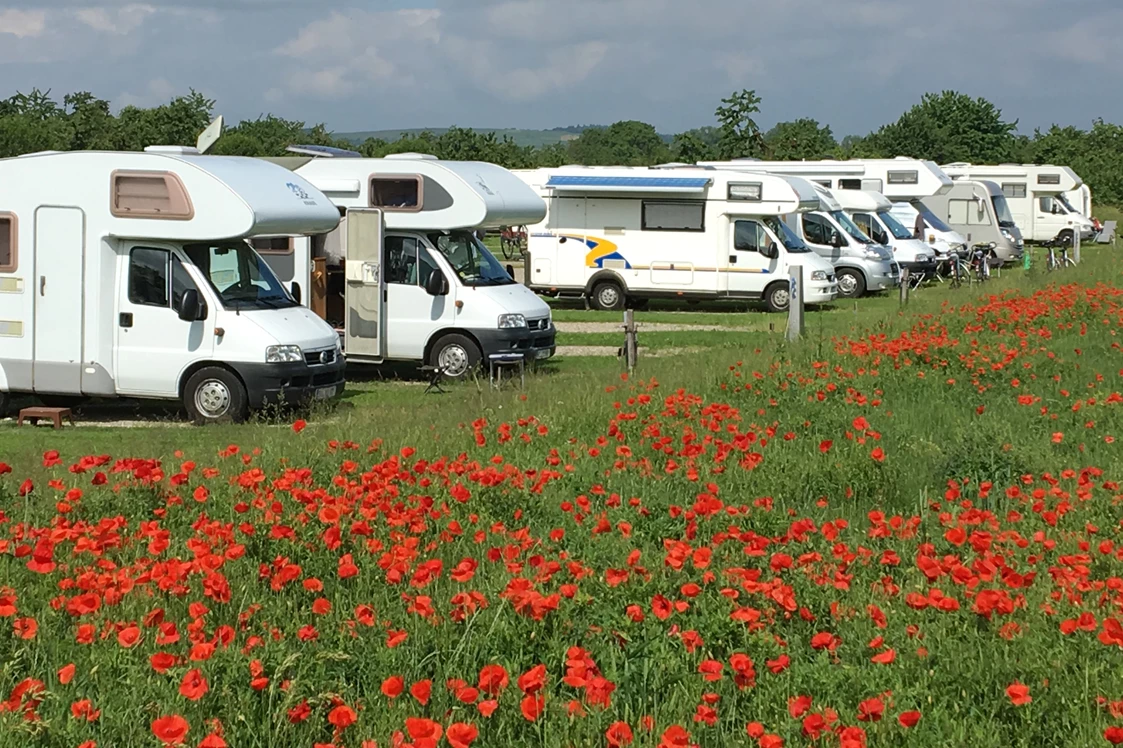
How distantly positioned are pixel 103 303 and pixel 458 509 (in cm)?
783

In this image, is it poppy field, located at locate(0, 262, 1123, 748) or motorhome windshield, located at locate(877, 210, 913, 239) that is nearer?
poppy field, located at locate(0, 262, 1123, 748)

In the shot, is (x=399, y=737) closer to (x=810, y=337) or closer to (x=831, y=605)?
(x=831, y=605)

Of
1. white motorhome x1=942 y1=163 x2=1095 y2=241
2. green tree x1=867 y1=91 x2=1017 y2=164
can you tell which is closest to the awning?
white motorhome x1=942 y1=163 x2=1095 y2=241

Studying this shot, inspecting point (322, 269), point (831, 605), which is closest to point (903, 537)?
point (831, 605)

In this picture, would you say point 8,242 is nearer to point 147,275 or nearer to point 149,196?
point 147,275

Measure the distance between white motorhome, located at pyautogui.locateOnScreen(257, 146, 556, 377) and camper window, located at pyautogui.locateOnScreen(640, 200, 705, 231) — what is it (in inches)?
385

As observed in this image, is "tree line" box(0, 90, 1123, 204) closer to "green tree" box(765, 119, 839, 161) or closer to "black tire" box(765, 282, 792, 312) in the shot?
"green tree" box(765, 119, 839, 161)

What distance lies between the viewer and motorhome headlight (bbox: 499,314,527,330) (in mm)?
17344

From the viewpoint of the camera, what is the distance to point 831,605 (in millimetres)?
5824

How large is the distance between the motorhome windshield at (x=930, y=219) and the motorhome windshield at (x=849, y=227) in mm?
6018

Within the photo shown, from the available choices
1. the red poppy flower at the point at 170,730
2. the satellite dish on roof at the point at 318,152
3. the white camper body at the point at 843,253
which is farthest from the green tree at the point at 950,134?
the red poppy flower at the point at 170,730

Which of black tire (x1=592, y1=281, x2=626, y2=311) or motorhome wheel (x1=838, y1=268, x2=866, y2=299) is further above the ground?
motorhome wheel (x1=838, y1=268, x2=866, y2=299)

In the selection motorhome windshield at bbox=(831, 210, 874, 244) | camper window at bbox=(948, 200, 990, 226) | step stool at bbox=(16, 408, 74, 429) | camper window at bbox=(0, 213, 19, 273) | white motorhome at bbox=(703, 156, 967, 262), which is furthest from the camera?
camper window at bbox=(948, 200, 990, 226)

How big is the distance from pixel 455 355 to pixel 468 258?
133 centimetres
